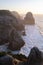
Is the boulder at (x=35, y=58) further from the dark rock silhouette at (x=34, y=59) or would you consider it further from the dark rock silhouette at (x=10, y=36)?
the dark rock silhouette at (x=10, y=36)

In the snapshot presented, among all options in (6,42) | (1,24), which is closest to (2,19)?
(1,24)

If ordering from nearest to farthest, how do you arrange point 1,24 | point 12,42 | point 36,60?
point 36,60
point 12,42
point 1,24

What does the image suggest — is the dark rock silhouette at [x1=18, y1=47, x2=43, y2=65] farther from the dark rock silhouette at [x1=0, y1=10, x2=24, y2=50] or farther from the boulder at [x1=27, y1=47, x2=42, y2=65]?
the dark rock silhouette at [x1=0, y1=10, x2=24, y2=50]

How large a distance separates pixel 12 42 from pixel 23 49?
2.05m

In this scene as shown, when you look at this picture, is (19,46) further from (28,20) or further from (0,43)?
(28,20)

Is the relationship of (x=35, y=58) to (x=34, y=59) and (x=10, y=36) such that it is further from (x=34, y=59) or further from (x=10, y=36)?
(x=10, y=36)

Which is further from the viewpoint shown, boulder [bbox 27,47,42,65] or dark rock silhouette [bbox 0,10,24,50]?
dark rock silhouette [bbox 0,10,24,50]

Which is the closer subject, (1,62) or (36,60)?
(1,62)

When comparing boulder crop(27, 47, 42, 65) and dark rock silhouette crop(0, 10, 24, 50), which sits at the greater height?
boulder crop(27, 47, 42, 65)

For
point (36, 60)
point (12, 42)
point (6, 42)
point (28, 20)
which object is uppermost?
point (36, 60)

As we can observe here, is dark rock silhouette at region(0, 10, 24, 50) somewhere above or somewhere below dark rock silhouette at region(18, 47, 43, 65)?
below

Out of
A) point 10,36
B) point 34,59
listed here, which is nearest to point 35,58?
point 34,59

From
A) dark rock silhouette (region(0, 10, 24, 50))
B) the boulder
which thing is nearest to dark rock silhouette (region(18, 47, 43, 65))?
the boulder

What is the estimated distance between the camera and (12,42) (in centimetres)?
3166
